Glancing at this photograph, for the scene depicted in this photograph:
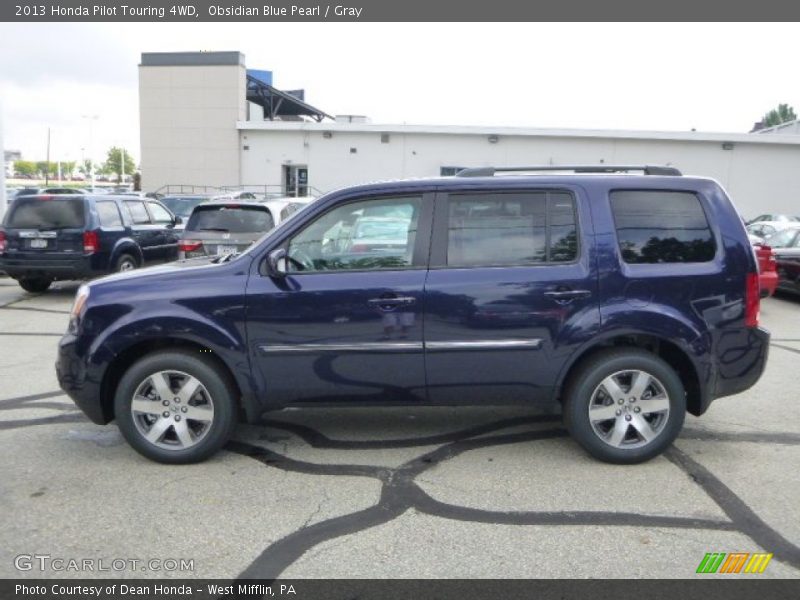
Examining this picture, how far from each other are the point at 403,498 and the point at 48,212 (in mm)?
9767

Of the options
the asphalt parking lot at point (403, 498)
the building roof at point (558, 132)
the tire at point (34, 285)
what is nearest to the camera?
the asphalt parking lot at point (403, 498)

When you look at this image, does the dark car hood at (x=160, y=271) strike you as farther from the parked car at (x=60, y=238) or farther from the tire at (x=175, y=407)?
the parked car at (x=60, y=238)

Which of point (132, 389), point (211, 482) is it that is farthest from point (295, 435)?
point (132, 389)

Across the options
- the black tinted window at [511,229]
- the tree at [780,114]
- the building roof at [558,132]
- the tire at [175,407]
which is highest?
the tree at [780,114]

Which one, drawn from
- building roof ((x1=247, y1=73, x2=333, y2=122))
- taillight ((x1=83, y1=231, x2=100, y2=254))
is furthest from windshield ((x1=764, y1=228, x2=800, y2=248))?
building roof ((x1=247, y1=73, x2=333, y2=122))

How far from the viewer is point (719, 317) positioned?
4.31 m

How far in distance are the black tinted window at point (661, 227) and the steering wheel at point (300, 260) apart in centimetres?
201

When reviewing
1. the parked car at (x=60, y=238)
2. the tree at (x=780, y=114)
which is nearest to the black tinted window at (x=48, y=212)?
the parked car at (x=60, y=238)

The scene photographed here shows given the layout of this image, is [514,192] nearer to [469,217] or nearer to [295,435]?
[469,217]

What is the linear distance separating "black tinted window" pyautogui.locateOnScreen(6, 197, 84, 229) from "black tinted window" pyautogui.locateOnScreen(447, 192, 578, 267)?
29.2 ft

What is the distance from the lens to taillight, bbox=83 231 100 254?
1109 cm

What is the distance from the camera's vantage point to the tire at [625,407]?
4312 mm

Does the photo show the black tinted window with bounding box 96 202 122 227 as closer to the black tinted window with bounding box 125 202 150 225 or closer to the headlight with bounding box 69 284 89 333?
the black tinted window with bounding box 125 202 150 225
